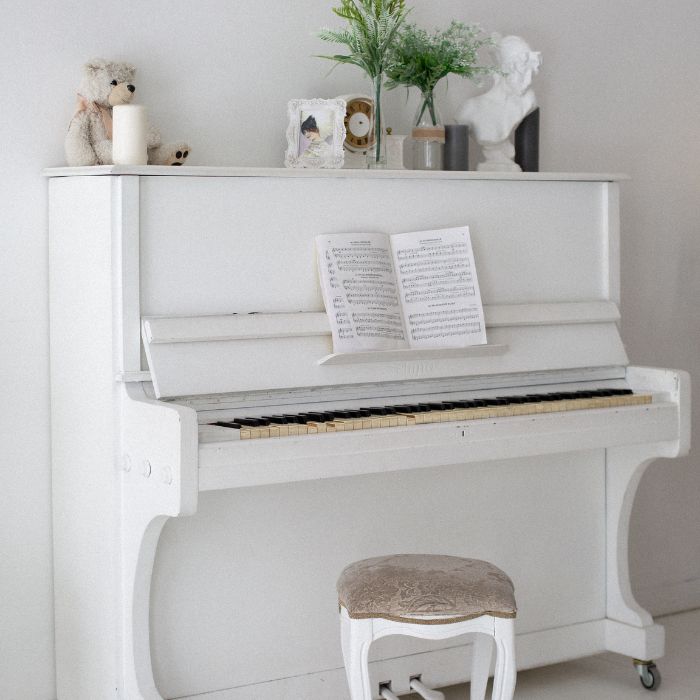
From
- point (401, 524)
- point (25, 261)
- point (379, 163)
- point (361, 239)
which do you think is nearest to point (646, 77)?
point (379, 163)

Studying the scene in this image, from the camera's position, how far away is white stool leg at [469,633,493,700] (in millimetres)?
2512

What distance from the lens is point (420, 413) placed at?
2451mm

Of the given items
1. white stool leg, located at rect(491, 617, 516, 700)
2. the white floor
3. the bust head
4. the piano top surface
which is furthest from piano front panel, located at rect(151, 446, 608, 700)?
the bust head

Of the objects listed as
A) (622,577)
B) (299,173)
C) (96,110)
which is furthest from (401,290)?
(622,577)

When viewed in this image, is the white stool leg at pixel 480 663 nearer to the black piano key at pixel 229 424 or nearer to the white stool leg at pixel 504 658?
the white stool leg at pixel 504 658

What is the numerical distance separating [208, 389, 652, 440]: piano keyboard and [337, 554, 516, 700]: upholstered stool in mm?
301

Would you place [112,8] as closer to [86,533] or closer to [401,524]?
[86,533]

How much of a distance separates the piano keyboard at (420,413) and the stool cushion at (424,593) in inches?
11.8

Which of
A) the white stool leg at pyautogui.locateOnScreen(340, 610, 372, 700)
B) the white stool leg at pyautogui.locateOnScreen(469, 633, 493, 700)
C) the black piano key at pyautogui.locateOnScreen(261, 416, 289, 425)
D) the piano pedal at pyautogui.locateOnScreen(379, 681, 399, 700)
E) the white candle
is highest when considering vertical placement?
the white candle

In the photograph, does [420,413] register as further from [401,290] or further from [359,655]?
[359,655]

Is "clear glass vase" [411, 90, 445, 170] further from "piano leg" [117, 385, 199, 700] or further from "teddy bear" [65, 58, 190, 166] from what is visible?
"piano leg" [117, 385, 199, 700]

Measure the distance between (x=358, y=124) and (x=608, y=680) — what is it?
63.0 inches

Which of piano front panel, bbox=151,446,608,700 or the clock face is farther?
the clock face

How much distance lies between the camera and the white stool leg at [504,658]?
2244mm
